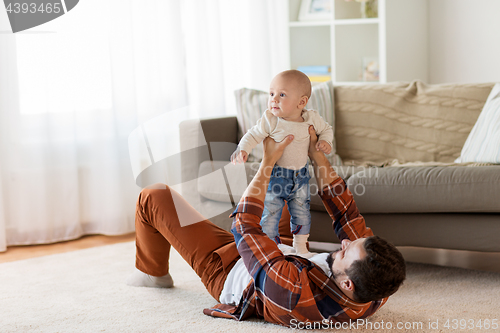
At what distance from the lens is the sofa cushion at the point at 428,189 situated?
71.4 inches

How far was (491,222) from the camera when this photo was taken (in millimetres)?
Answer: 1840

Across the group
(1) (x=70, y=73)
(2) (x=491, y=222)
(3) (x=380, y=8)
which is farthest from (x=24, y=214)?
(3) (x=380, y=8)

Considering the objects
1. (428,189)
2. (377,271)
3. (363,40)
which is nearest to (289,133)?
(377,271)

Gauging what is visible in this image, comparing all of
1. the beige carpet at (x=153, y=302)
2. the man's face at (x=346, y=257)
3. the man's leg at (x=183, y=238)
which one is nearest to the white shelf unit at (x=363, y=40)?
the beige carpet at (x=153, y=302)

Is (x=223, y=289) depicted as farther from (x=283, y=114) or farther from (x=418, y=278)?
(x=418, y=278)

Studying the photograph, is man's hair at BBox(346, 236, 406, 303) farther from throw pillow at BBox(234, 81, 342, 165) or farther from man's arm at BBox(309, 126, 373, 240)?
throw pillow at BBox(234, 81, 342, 165)

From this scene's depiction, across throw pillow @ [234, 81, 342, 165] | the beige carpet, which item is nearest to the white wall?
throw pillow @ [234, 81, 342, 165]

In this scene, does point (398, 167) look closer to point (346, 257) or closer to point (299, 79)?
point (299, 79)

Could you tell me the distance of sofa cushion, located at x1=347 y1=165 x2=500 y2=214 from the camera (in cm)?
181

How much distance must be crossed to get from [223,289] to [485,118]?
156cm

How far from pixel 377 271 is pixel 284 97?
1.91 feet

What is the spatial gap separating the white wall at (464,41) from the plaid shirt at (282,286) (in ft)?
8.12

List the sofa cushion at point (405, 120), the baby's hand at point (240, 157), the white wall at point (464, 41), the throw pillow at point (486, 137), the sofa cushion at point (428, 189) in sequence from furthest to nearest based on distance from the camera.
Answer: the white wall at point (464, 41), the sofa cushion at point (405, 120), the throw pillow at point (486, 137), the sofa cushion at point (428, 189), the baby's hand at point (240, 157)

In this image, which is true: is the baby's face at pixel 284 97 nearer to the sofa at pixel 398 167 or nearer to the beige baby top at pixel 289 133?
the beige baby top at pixel 289 133
